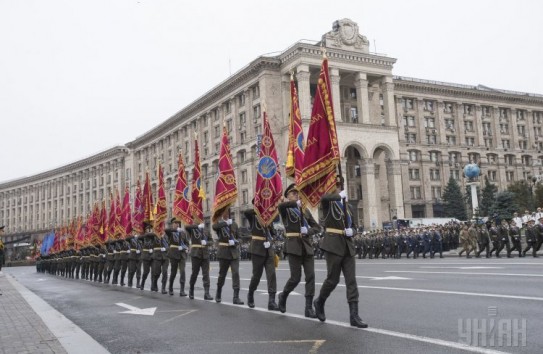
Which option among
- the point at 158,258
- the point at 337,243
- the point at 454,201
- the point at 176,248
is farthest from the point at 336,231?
the point at 454,201

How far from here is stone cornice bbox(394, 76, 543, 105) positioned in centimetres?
6844

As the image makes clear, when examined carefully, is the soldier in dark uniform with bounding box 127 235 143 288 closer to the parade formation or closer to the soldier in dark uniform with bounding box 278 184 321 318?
the parade formation

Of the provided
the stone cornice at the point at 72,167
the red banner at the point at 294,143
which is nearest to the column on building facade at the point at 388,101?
the red banner at the point at 294,143

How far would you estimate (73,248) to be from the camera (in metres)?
29.6

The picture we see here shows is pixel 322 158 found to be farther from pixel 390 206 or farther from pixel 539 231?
pixel 390 206

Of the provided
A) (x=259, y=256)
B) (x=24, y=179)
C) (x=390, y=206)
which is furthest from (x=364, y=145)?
(x=24, y=179)

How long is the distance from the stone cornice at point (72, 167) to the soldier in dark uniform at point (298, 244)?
89037mm

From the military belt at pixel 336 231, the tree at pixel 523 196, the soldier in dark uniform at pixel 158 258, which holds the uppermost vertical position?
the tree at pixel 523 196

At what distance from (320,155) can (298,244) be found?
147 centimetres

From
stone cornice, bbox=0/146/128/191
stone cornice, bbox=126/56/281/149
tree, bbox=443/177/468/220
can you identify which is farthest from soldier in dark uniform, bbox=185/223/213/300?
stone cornice, bbox=0/146/128/191

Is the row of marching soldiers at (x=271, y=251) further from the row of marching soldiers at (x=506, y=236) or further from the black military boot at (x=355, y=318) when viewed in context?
the row of marching soldiers at (x=506, y=236)

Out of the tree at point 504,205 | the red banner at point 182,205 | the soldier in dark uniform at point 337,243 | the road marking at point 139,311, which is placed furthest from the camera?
the tree at point 504,205

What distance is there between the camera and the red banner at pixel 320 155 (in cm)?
777

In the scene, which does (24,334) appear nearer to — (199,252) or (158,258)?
(199,252)
